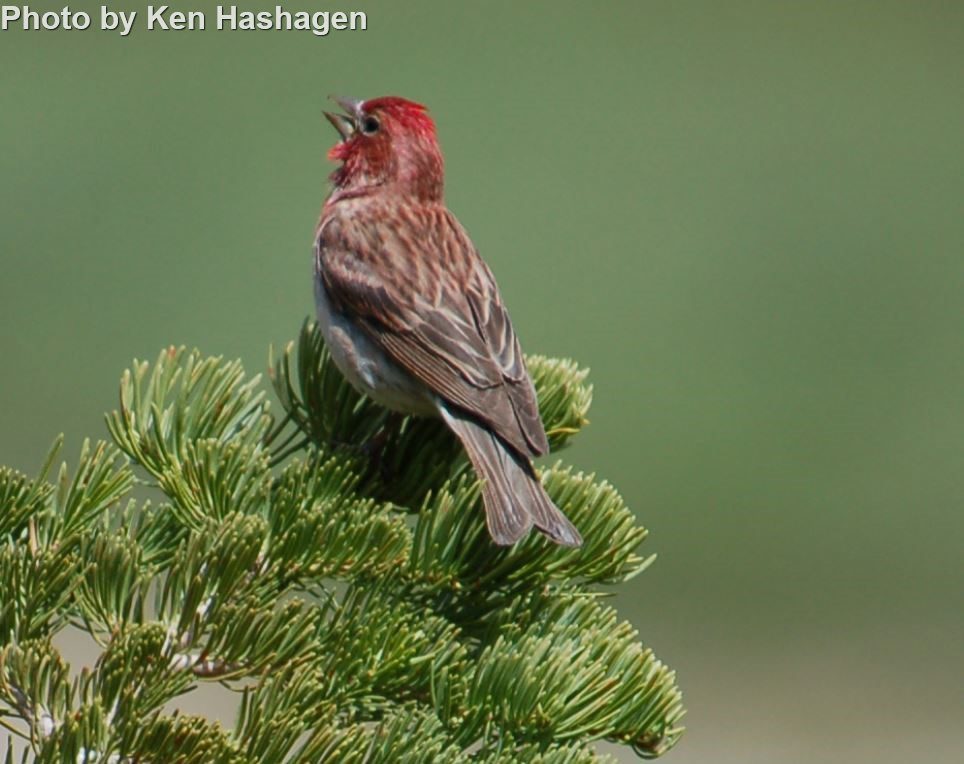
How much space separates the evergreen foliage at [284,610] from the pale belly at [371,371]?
1.27 feet

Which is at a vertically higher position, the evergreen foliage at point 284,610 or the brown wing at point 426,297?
the brown wing at point 426,297

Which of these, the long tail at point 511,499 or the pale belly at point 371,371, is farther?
the pale belly at point 371,371

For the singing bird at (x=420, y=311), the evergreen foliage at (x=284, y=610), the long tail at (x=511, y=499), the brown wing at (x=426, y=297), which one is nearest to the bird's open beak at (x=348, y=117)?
the singing bird at (x=420, y=311)

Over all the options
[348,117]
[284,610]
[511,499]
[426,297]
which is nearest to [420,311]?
[426,297]

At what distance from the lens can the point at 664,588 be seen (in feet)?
32.7

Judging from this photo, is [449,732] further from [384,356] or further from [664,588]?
[664,588]

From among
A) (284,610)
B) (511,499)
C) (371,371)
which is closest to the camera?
(284,610)

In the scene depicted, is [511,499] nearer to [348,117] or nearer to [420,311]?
[420,311]

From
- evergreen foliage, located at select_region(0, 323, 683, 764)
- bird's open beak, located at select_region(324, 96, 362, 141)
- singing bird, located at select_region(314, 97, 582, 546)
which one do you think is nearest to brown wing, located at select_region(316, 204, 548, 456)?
singing bird, located at select_region(314, 97, 582, 546)

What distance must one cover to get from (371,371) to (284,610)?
1452 millimetres

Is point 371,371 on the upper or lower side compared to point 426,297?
lower

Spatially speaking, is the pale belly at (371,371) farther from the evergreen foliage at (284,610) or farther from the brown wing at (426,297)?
the evergreen foliage at (284,610)

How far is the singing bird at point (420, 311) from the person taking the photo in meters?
3.13

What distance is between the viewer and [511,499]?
100 inches
